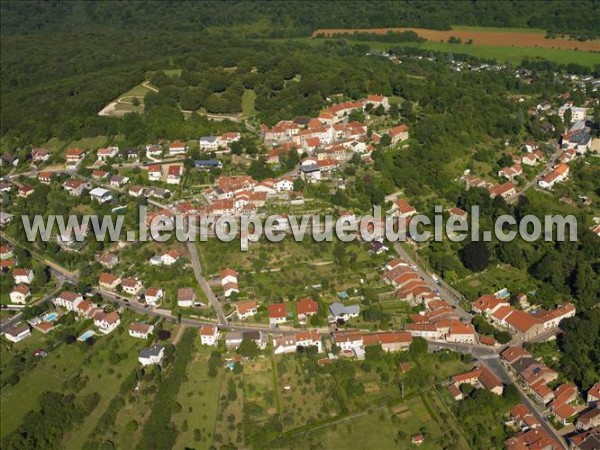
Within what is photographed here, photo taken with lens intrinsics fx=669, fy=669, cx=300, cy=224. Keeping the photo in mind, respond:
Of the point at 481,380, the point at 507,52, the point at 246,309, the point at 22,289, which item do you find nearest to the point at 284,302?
the point at 246,309

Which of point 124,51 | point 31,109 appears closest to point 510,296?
point 31,109

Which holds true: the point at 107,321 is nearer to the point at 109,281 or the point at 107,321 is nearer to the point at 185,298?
the point at 109,281

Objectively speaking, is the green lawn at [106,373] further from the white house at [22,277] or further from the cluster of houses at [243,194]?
the cluster of houses at [243,194]

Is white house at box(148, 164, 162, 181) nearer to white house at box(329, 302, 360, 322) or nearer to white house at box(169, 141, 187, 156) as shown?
white house at box(169, 141, 187, 156)

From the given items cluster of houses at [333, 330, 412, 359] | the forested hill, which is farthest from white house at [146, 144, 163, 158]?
the forested hill

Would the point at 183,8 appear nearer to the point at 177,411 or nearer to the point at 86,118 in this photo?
the point at 86,118
